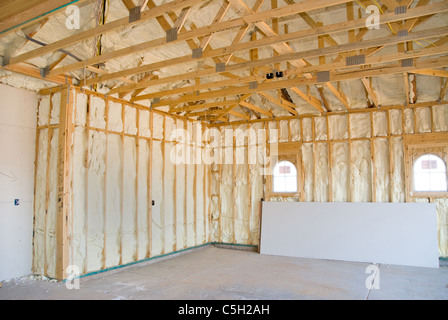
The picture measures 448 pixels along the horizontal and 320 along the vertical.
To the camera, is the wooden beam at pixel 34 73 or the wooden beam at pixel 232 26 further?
the wooden beam at pixel 34 73

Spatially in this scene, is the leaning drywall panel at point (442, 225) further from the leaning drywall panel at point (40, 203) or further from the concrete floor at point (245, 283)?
the leaning drywall panel at point (40, 203)

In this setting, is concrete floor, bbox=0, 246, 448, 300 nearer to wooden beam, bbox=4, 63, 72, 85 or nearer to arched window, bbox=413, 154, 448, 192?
arched window, bbox=413, 154, 448, 192

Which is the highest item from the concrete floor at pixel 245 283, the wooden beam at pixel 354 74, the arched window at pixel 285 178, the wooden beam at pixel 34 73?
the wooden beam at pixel 34 73

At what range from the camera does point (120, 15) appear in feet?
17.0

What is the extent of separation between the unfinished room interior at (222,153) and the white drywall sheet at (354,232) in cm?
3

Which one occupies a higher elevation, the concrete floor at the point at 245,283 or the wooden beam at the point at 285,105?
the wooden beam at the point at 285,105

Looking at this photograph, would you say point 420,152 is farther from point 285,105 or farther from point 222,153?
point 222,153

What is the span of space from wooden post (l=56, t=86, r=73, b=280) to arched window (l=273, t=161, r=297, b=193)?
5.08 m

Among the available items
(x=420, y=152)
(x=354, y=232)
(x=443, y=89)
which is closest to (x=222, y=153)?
(x=354, y=232)

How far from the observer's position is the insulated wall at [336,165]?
754cm

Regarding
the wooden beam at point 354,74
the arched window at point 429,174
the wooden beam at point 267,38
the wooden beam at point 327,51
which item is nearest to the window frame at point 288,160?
the wooden beam at point 354,74

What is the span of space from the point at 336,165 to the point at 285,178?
133cm
